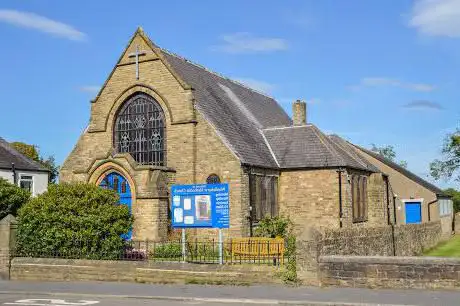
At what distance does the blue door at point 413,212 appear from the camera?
137 ft

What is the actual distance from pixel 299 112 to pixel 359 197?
720 cm

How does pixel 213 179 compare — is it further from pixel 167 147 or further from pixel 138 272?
pixel 138 272

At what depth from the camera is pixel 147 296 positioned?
14.5 metres

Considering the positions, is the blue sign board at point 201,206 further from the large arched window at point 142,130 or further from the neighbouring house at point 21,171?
the neighbouring house at point 21,171

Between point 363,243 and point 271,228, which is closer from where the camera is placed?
point 363,243

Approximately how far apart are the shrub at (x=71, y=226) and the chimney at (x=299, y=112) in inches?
695

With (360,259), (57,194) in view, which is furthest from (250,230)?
(360,259)

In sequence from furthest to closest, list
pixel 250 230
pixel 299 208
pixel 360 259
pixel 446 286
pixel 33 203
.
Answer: pixel 299 208 < pixel 250 230 < pixel 33 203 < pixel 360 259 < pixel 446 286

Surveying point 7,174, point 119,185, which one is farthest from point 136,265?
point 7,174

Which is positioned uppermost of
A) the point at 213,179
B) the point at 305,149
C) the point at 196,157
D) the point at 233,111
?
the point at 233,111

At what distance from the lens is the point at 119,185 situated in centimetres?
2711

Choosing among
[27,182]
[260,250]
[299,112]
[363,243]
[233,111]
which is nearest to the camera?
[260,250]

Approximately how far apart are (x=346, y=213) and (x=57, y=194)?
14.2 metres

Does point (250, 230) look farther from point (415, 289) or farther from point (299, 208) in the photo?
point (415, 289)
